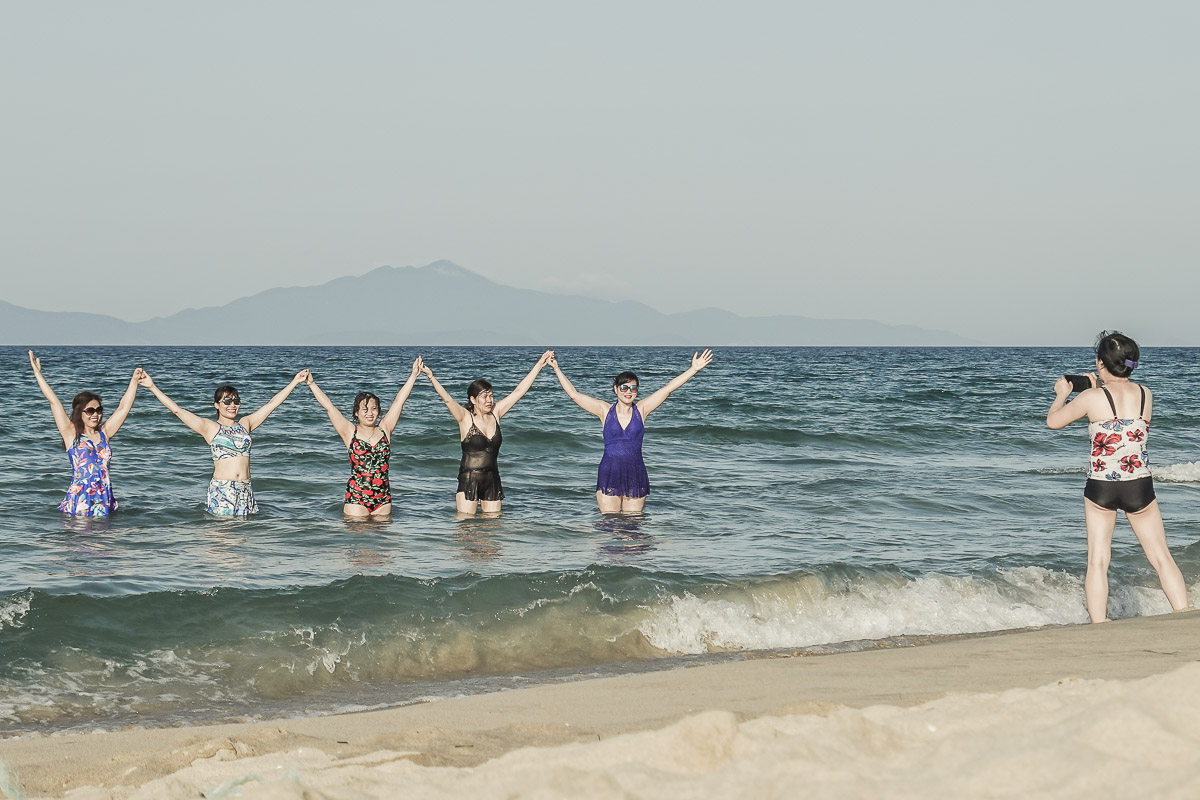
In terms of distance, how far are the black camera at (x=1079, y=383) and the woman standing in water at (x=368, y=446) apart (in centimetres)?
568

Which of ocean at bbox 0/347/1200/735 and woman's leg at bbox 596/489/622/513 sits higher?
woman's leg at bbox 596/489/622/513

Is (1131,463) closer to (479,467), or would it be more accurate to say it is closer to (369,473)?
(479,467)

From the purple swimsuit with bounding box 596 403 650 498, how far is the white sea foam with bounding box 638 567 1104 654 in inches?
→ 122

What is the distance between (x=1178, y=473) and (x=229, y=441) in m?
13.7

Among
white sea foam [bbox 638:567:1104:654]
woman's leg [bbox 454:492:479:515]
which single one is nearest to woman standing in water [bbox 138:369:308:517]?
woman's leg [bbox 454:492:479:515]

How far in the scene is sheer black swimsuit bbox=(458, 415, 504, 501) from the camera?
35.7 feet

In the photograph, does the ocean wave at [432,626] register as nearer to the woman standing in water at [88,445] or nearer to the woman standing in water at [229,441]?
the woman standing in water at [229,441]

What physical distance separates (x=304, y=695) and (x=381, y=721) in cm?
171

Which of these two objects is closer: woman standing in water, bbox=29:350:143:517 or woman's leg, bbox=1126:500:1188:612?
woman's leg, bbox=1126:500:1188:612

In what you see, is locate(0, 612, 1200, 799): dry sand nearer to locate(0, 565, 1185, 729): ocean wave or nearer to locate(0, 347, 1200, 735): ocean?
locate(0, 565, 1185, 729): ocean wave

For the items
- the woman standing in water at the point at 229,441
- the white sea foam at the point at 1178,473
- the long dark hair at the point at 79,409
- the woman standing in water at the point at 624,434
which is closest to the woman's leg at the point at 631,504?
the woman standing in water at the point at 624,434

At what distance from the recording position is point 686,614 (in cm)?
775

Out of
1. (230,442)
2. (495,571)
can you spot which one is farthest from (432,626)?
(230,442)

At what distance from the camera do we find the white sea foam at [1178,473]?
15.2m
